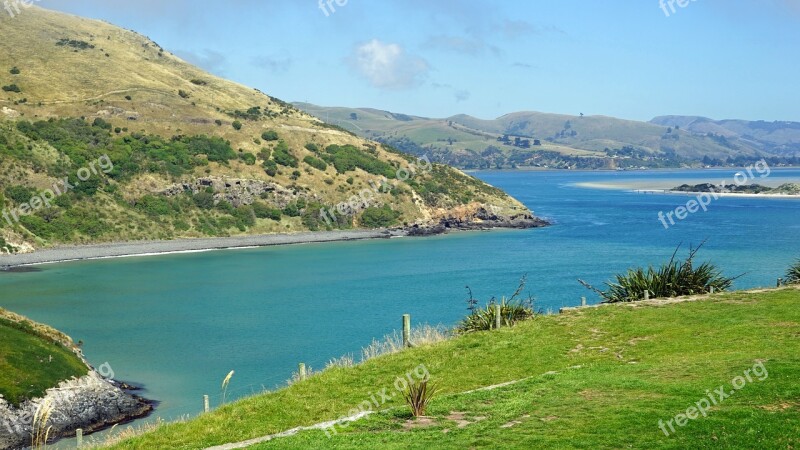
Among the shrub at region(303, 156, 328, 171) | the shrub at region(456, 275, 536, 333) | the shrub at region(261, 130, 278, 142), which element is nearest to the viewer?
the shrub at region(456, 275, 536, 333)

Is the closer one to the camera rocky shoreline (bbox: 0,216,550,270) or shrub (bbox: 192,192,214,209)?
rocky shoreline (bbox: 0,216,550,270)

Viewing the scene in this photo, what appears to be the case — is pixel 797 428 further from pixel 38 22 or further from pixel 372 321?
pixel 38 22

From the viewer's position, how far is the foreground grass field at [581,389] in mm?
13914

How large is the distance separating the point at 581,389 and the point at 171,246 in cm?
10123

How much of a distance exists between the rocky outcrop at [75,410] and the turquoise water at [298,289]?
1.86 meters

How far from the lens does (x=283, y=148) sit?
479 feet

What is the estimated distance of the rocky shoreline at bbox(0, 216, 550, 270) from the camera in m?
98.2
